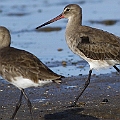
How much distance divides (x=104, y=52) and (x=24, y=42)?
6.27m

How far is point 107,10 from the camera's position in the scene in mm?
24828

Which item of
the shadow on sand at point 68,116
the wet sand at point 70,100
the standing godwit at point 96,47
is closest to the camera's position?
the shadow on sand at point 68,116

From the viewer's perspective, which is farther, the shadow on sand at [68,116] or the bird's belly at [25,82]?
the shadow on sand at [68,116]

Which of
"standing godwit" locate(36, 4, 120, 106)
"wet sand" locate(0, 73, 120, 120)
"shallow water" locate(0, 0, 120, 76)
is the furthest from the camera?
"shallow water" locate(0, 0, 120, 76)

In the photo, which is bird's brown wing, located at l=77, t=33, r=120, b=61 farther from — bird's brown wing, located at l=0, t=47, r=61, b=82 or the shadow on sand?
bird's brown wing, located at l=0, t=47, r=61, b=82

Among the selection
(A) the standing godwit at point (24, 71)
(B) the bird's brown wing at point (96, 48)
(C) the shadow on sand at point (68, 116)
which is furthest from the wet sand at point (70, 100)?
(B) the bird's brown wing at point (96, 48)

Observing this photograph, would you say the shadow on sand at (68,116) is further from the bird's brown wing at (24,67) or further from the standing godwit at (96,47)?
the standing godwit at (96,47)

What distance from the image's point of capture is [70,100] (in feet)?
41.2

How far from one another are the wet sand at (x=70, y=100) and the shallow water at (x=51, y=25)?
3.67ft

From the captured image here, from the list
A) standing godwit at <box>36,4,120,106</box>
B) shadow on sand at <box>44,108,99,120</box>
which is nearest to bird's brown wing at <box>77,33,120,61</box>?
standing godwit at <box>36,4,120,106</box>

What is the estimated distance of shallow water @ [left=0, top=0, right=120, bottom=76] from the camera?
1616 cm

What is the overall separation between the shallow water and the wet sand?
1.12m

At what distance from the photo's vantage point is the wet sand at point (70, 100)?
1115 cm

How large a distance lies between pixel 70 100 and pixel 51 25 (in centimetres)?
982
